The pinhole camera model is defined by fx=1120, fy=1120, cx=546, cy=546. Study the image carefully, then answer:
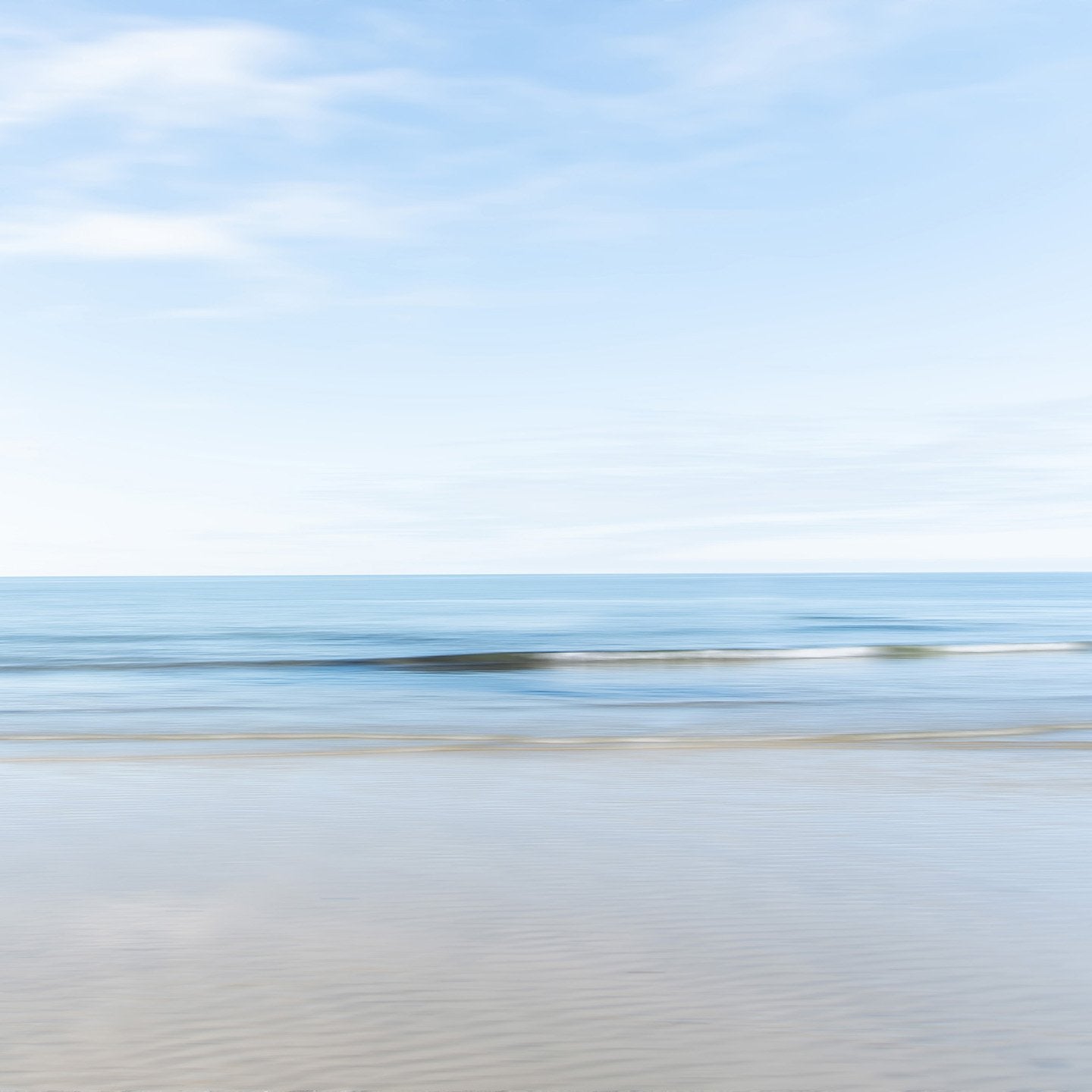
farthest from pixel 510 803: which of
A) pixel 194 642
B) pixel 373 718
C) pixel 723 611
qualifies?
pixel 723 611

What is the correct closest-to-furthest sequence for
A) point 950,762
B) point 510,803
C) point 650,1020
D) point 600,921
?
point 650,1020, point 600,921, point 510,803, point 950,762

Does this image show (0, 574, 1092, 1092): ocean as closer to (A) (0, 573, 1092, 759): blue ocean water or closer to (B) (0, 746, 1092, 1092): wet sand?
(B) (0, 746, 1092, 1092): wet sand

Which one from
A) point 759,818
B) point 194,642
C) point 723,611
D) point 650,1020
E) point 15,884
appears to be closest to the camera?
point 650,1020

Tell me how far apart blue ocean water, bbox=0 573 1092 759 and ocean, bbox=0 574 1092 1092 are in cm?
26

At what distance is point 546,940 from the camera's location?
5926 mm

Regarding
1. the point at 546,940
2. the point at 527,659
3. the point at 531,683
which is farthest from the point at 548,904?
the point at 527,659

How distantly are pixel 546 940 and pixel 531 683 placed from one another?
1965cm

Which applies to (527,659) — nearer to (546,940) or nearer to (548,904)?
(548,904)

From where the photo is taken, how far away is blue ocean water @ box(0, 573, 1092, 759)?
50.9 feet

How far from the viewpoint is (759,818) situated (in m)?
9.12

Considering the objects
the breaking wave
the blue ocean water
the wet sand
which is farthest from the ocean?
the breaking wave

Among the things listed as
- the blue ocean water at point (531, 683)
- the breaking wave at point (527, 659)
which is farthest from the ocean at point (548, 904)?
the breaking wave at point (527, 659)

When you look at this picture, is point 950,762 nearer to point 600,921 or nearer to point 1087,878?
point 1087,878

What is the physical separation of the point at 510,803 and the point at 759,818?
2193 millimetres
